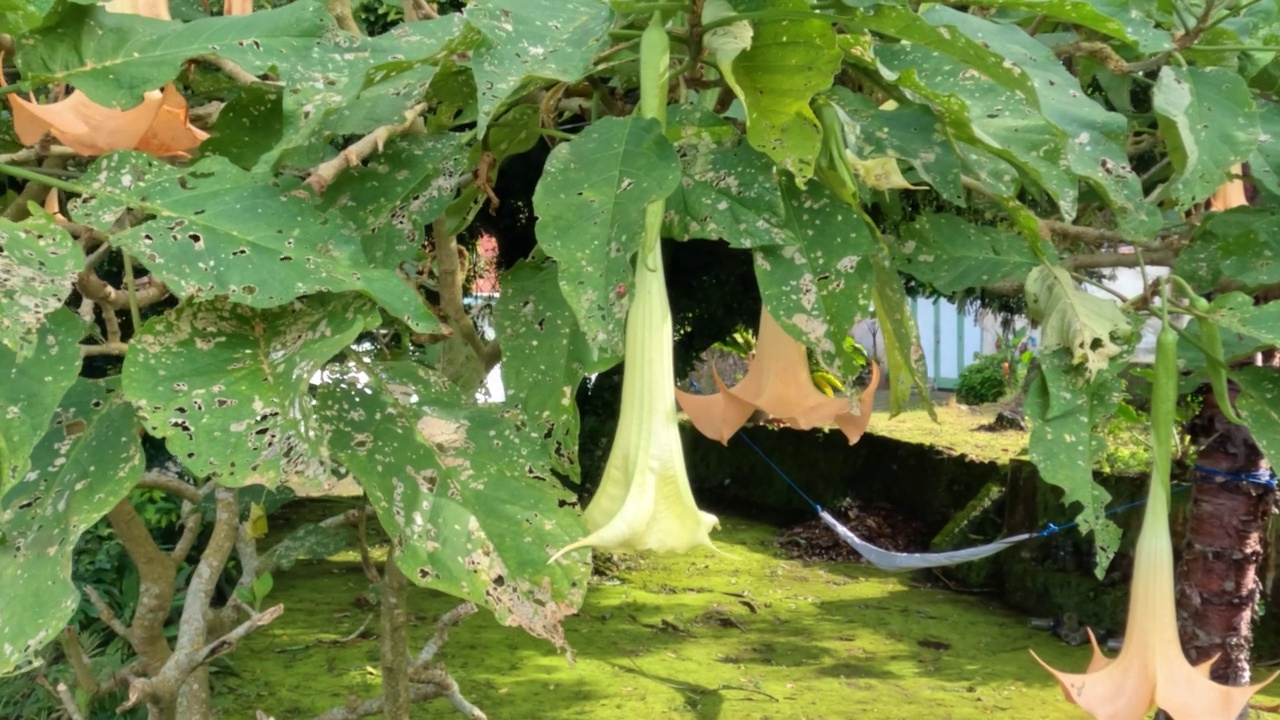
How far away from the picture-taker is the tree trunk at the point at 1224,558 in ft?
3.66

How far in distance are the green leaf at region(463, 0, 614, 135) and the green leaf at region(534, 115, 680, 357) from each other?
0.03 m

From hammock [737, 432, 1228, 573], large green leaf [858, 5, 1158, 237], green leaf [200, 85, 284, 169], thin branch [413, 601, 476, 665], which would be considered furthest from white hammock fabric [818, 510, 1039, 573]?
green leaf [200, 85, 284, 169]

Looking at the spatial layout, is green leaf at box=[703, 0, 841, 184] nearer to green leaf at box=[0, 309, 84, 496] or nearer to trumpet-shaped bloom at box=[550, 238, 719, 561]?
trumpet-shaped bloom at box=[550, 238, 719, 561]

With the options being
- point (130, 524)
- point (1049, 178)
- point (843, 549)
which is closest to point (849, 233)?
point (1049, 178)

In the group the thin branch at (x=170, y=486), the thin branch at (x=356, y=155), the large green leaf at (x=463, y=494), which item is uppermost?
the thin branch at (x=356, y=155)

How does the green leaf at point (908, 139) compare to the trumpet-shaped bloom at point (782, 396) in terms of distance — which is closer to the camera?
the green leaf at point (908, 139)

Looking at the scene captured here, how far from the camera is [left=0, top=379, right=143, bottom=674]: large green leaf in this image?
41 cm

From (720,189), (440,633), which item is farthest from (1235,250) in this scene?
(440,633)

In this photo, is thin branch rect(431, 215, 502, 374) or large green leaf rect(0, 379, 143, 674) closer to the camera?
large green leaf rect(0, 379, 143, 674)

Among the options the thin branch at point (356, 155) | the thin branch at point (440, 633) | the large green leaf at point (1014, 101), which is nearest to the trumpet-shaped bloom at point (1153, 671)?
the large green leaf at point (1014, 101)

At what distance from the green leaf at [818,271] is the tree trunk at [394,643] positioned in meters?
0.62

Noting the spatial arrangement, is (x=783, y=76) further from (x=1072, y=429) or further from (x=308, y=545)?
(x=308, y=545)

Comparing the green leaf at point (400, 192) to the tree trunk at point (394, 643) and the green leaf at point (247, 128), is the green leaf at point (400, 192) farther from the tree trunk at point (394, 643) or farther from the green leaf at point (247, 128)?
the tree trunk at point (394, 643)

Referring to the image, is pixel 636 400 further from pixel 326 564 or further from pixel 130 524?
pixel 326 564
